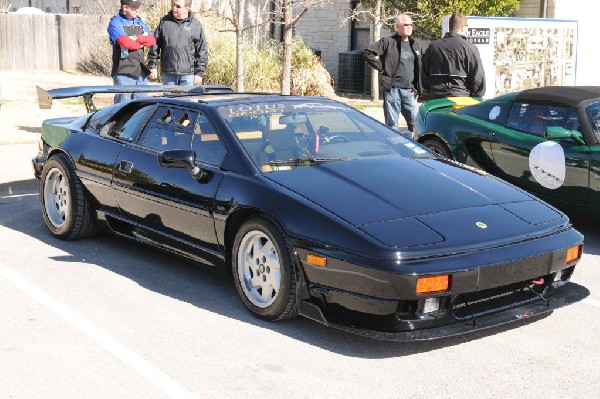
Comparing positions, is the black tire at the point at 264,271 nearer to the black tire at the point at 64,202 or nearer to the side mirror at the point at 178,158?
the side mirror at the point at 178,158

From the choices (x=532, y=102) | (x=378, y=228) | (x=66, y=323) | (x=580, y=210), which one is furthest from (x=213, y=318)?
(x=532, y=102)

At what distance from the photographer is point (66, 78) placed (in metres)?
24.4

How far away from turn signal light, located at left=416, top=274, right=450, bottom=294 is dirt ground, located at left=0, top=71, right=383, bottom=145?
31.0 feet

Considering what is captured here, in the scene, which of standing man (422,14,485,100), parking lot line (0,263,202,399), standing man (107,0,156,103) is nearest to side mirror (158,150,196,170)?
parking lot line (0,263,202,399)

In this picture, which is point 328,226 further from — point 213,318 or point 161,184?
point 161,184

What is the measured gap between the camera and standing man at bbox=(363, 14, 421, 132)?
11172 mm

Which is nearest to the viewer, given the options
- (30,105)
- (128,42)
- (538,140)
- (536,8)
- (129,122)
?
(129,122)

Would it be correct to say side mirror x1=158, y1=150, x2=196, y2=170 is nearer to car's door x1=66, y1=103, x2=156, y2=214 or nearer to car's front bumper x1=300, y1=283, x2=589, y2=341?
car's door x1=66, y1=103, x2=156, y2=214

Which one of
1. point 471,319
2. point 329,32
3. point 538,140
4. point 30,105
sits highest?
point 329,32

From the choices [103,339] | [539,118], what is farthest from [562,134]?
[103,339]

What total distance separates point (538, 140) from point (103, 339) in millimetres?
4411

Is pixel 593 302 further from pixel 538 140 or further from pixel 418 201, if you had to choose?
pixel 538 140

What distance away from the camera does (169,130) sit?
257 inches

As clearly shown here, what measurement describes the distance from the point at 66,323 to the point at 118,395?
4.01ft
